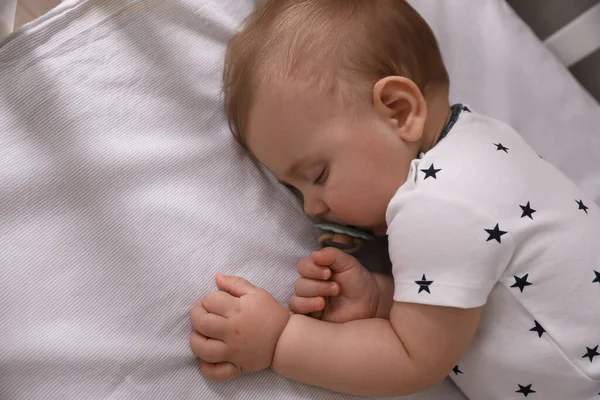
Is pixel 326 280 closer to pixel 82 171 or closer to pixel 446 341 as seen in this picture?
pixel 446 341

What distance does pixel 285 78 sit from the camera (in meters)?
0.75

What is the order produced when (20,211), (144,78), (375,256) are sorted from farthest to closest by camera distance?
1. (375,256)
2. (144,78)
3. (20,211)

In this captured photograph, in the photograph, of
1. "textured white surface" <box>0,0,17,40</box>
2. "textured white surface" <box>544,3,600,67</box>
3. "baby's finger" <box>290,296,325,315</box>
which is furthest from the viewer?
"textured white surface" <box>544,3,600,67</box>

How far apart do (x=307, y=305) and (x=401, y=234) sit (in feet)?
0.51

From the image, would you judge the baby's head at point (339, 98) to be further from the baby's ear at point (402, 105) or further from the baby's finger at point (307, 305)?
the baby's finger at point (307, 305)

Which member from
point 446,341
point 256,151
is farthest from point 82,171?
point 446,341

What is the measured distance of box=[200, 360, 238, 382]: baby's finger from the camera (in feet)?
2.39

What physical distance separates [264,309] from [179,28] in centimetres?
42

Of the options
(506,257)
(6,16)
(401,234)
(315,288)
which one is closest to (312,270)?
(315,288)

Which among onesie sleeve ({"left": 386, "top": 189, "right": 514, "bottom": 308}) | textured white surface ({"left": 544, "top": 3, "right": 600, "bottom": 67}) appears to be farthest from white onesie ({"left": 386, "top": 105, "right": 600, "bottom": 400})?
textured white surface ({"left": 544, "top": 3, "right": 600, "bottom": 67})

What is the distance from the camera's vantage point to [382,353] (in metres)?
0.74

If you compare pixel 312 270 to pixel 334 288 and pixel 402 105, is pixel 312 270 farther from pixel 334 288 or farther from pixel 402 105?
pixel 402 105

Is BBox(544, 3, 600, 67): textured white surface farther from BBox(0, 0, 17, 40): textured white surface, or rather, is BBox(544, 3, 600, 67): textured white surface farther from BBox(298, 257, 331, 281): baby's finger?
BBox(0, 0, 17, 40): textured white surface

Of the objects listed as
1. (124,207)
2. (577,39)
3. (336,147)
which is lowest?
(124,207)
